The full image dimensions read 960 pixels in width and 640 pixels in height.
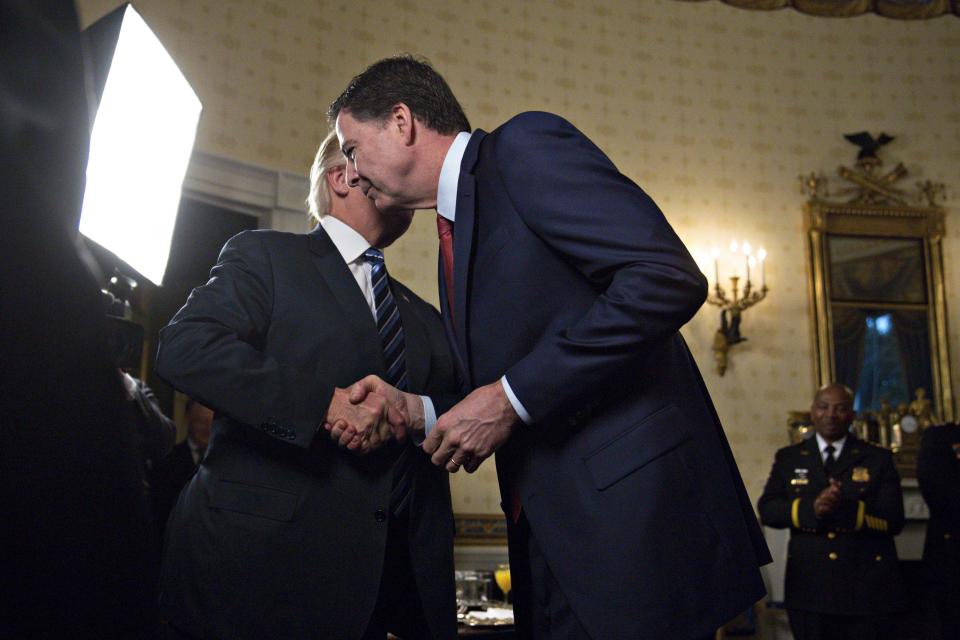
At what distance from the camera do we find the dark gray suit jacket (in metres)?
1.76

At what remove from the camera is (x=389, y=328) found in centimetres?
212

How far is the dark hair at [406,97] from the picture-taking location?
1.91 meters

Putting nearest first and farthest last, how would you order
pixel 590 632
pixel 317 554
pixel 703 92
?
pixel 590 632, pixel 317 554, pixel 703 92

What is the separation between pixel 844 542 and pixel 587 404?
404 centimetres

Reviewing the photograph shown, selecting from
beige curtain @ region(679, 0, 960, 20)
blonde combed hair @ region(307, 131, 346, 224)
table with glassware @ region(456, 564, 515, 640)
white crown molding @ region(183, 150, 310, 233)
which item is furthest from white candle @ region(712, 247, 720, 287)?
blonde combed hair @ region(307, 131, 346, 224)

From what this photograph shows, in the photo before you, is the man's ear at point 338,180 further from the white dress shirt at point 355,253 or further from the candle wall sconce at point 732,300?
the candle wall sconce at point 732,300

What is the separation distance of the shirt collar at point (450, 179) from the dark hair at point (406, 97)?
2.6 inches

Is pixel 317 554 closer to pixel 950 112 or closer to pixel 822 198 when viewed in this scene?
pixel 822 198

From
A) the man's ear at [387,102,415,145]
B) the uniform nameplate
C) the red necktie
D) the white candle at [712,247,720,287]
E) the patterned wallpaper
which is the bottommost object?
the uniform nameplate

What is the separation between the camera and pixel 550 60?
275 inches

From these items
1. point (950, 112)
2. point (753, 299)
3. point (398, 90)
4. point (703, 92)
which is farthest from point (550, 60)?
point (398, 90)

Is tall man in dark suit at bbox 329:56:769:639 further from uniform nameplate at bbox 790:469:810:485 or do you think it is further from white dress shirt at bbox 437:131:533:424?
uniform nameplate at bbox 790:469:810:485

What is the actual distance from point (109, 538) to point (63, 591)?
0.11 feet

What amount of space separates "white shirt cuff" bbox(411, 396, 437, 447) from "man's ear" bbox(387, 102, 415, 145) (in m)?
0.52
